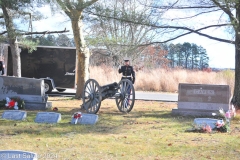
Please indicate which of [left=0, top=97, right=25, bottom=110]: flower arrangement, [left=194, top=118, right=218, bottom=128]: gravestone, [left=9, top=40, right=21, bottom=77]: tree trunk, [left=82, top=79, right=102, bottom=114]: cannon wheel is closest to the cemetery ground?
[left=194, top=118, right=218, bottom=128]: gravestone

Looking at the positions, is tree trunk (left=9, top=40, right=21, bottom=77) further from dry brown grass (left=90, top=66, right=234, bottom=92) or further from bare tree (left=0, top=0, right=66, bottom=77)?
dry brown grass (left=90, top=66, right=234, bottom=92)

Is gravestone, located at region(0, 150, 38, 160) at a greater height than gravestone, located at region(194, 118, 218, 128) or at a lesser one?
greater

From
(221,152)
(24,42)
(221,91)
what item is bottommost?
(221,152)

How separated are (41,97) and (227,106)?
586 cm

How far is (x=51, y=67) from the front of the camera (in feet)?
70.8

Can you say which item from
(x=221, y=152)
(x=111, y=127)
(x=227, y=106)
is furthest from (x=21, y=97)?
(x=221, y=152)

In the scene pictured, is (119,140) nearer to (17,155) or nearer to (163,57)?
(17,155)

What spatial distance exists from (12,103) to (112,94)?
318cm

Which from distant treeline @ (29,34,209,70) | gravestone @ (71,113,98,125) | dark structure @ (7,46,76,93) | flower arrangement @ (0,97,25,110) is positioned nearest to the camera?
gravestone @ (71,113,98,125)

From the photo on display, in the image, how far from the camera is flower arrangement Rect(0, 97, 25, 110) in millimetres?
13586

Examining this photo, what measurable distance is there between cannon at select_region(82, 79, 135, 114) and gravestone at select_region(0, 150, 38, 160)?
8.34 metres

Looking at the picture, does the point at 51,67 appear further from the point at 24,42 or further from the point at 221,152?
the point at 221,152

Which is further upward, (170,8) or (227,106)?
(170,8)

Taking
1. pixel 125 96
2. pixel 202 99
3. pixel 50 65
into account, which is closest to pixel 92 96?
pixel 125 96
